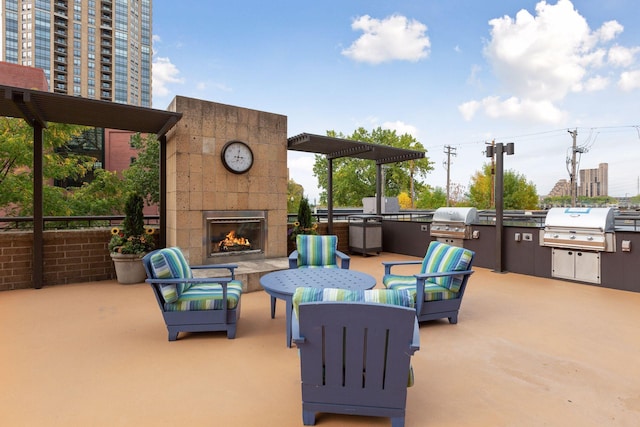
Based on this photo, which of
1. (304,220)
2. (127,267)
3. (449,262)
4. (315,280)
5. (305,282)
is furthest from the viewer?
(304,220)

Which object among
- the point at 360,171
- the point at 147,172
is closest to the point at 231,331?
the point at 147,172

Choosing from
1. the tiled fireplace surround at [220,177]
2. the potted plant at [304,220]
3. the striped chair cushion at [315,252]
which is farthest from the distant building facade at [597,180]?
the striped chair cushion at [315,252]

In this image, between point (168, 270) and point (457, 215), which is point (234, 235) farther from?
point (457, 215)

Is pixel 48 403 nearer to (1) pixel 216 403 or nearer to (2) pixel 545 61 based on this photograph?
(1) pixel 216 403

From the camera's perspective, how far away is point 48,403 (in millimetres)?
2152

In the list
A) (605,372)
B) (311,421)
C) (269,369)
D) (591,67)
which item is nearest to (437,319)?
(605,372)

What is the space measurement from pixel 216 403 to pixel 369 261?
5.95 meters

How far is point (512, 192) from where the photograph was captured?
92.9 feet

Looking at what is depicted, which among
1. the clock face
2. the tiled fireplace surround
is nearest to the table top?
the tiled fireplace surround

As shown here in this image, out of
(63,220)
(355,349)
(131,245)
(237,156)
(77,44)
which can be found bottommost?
(355,349)

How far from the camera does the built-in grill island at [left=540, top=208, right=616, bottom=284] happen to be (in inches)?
205

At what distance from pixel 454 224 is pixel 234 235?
14.6 ft

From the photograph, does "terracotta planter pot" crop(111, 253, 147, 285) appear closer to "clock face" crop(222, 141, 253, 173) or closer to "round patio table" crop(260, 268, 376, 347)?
"clock face" crop(222, 141, 253, 173)

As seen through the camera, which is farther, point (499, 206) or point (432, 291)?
point (499, 206)
